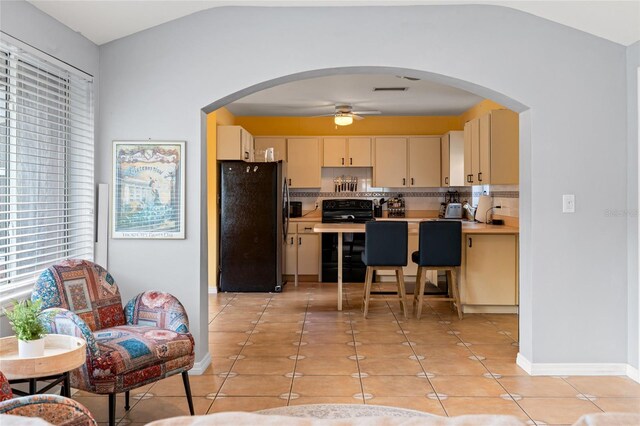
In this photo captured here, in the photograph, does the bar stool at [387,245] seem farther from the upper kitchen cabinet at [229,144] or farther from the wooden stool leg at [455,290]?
the upper kitchen cabinet at [229,144]

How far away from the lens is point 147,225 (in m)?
3.88

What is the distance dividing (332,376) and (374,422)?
9.34 ft

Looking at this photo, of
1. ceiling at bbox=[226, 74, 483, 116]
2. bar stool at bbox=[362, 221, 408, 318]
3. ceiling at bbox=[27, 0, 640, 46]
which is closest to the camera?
ceiling at bbox=[27, 0, 640, 46]

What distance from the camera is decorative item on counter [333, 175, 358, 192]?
8461 mm

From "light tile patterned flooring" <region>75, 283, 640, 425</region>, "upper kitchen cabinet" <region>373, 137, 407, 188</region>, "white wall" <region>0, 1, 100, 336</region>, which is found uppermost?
"white wall" <region>0, 1, 100, 336</region>

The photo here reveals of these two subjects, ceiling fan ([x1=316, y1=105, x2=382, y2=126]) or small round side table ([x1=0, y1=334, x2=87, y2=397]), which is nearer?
small round side table ([x1=0, y1=334, x2=87, y2=397])

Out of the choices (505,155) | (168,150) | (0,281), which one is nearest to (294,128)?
(505,155)

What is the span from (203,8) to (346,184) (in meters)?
4.88

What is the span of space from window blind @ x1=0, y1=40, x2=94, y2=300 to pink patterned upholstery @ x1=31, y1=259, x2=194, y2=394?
0.29 meters

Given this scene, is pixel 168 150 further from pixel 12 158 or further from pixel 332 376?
pixel 332 376

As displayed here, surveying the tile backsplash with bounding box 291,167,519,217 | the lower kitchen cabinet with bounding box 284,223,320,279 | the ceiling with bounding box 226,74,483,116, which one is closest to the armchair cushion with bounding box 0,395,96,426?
the ceiling with bounding box 226,74,483,116

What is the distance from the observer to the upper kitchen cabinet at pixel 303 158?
8.18m

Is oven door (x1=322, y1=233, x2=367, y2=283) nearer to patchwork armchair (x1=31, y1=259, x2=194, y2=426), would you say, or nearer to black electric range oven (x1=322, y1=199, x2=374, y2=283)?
black electric range oven (x1=322, y1=199, x2=374, y2=283)

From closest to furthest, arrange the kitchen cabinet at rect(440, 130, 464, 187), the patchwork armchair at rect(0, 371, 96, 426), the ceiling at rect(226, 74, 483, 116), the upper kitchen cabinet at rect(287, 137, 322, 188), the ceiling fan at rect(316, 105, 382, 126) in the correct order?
the patchwork armchair at rect(0, 371, 96, 426) < the ceiling at rect(226, 74, 483, 116) < the ceiling fan at rect(316, 105, 382, 126) < the kitchen cabinet at rect(440, 130, 464, 187) < the upper kitchen cabinet at rect(287, 137, 322, 188)
